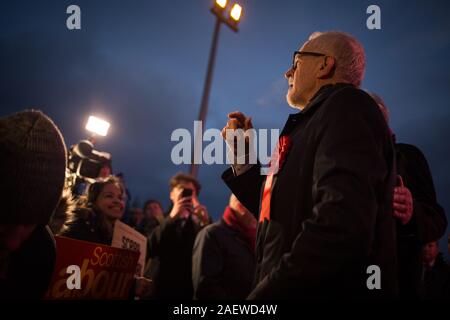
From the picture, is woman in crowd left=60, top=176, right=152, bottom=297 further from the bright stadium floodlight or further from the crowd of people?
the bright stadium floodlight

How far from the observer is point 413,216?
1741 mm

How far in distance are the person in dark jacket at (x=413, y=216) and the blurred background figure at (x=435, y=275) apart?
118 inches

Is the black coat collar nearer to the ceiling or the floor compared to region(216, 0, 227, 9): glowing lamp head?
nearer to the floor

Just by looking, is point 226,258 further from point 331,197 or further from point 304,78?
point 331,197

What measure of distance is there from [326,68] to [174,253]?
2.91 meters

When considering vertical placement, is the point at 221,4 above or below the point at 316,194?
above

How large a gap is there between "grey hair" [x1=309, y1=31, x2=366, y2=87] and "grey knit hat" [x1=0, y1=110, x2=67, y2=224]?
1310 mm

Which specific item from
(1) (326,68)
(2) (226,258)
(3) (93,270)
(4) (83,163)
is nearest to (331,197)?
(1) (326,68)

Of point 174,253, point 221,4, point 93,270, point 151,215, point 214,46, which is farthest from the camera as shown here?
point 214,46

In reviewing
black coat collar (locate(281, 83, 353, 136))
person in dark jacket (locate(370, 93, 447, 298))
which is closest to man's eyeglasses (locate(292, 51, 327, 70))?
black coat collar (locate(281, 83, 353, 136))

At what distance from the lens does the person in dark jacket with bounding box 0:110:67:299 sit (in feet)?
3.32

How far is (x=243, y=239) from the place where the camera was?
3562 mm

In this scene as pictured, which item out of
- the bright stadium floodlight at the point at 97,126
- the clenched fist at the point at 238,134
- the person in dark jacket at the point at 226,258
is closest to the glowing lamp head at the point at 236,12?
the bright stadium floodlight at the point at 97,126
